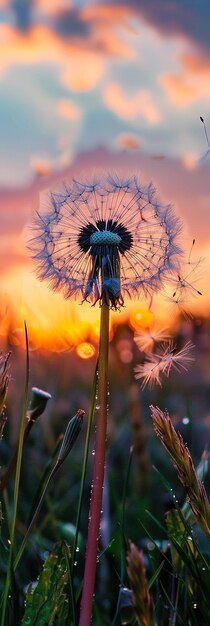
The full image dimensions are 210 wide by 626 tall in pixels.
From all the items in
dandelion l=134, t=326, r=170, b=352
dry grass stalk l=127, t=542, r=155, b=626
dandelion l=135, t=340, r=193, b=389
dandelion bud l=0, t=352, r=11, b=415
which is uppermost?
dandelion l=134, t=326, r=170, b=352

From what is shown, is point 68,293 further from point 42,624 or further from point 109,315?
point 42,624

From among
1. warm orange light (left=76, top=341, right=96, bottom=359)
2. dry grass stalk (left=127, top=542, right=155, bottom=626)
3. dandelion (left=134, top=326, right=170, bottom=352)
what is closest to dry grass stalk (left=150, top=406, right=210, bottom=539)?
dry grass stalk (left=127, top=542, right=155, bottom=626)

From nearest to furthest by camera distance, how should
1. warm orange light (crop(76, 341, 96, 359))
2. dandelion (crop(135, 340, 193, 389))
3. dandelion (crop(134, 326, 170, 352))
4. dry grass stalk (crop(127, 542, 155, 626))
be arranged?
dry grass stalk (crop(127, 542, 155, 626))
dandelion (crop(135, 340, 193, 389))
dandelion (crop(134, 326, 170, 352))
warm orange light (crop(76, 341, 96, 359))

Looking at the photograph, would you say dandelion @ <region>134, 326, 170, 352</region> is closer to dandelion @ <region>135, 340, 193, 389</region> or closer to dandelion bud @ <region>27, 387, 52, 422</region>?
dandelion @ <region>135, 340, 193, 389</region>

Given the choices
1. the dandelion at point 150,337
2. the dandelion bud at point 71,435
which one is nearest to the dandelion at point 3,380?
the dandelion bud at point 71,435

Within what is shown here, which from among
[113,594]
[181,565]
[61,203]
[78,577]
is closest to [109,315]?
[61,203]

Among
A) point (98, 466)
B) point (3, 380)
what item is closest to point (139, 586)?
point (98, 466)

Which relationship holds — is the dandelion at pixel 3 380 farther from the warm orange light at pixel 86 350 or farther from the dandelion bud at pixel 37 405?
the warm orange light at pixel 86 350
